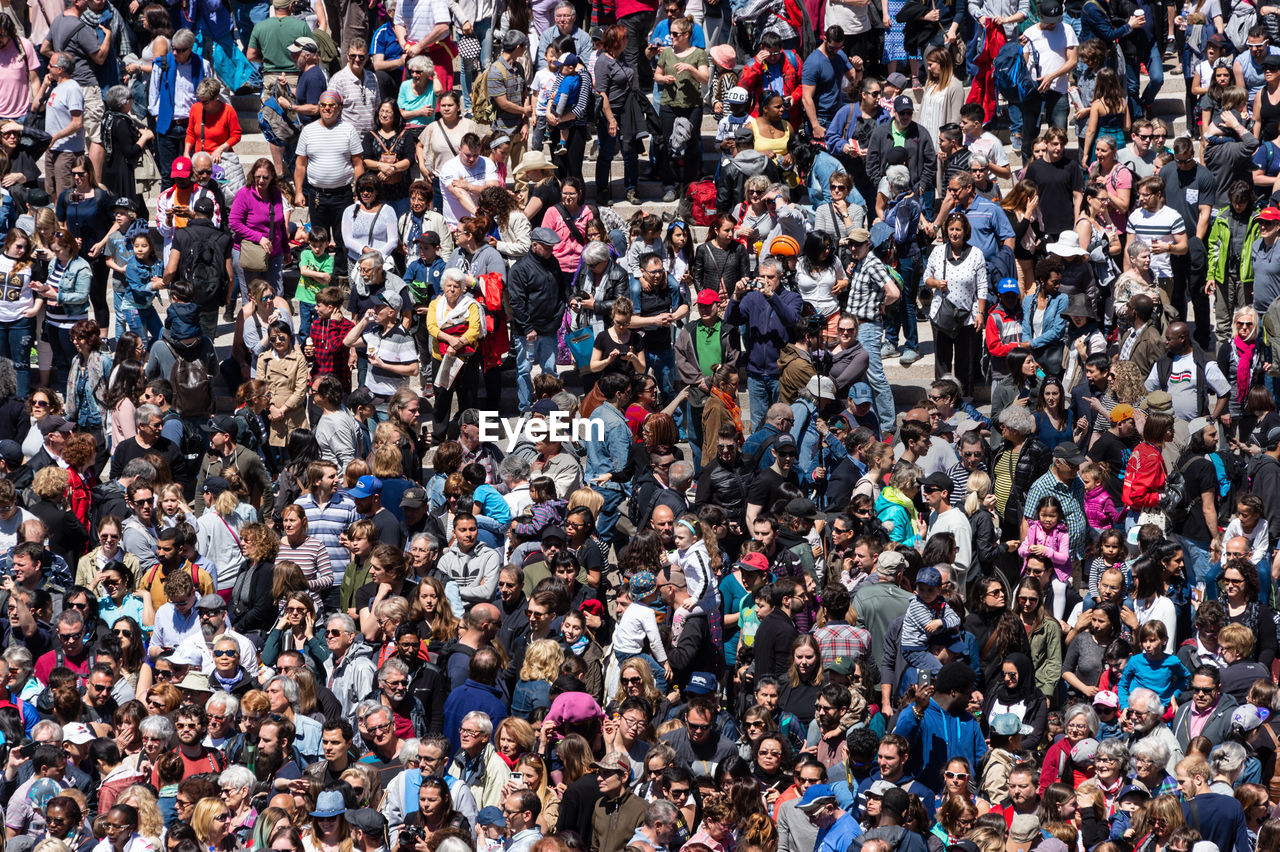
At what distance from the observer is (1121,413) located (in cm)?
1633

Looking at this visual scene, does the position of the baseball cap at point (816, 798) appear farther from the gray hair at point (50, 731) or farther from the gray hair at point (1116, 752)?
the gray hair at point (50, 731)

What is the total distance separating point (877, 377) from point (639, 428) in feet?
6.49

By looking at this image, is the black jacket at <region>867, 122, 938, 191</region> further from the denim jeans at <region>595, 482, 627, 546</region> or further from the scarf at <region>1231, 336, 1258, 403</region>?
the denim jeans at <region>595, 482, 627, 546</region>

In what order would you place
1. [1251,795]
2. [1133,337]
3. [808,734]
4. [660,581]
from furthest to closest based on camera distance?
[1133,337]
[660,581]
[808,734]
[1251,795]

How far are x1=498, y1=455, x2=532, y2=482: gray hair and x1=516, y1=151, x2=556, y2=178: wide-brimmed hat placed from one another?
10.3 feet

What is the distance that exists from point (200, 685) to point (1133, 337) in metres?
7.53

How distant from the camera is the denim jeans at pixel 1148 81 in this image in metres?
20.8

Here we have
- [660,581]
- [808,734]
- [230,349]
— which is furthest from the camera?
[230,349]

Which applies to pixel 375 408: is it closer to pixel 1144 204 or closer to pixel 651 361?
Answer: pixel 651 361

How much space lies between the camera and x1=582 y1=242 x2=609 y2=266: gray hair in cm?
1742

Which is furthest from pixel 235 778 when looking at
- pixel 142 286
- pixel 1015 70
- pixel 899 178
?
pixel 1015 70

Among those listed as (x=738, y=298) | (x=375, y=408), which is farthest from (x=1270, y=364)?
(x=375, y=408)

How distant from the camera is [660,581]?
14.6 meters

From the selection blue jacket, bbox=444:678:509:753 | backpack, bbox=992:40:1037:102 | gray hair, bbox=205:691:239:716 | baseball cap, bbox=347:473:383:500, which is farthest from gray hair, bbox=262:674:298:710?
backpack, bbox=992:40:1037:102
